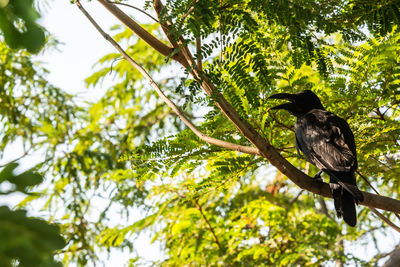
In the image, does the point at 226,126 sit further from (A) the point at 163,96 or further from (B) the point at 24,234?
(B) the point at 24,234

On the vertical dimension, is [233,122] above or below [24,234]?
above

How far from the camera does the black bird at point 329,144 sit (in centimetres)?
322

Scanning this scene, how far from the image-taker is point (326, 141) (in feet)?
11.4

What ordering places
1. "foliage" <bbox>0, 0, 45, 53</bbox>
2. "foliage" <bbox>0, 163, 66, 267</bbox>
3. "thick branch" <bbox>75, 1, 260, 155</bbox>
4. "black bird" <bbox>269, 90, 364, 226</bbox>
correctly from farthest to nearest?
"black bird" <bbox>269, 90, 364, 226</bbox> < "thick branch" <bbox>75, 1, 260, 155</bbox> < "foliage" <bbox>0, 0, 45, 53</bbox> < "foliage" <bbox>0, 163, 66, 267</bbox>

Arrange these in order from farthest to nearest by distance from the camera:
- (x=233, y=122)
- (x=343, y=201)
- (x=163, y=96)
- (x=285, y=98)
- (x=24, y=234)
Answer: (x=285, y=98) < (x=343, y=201) < (x=163, y=96) < (x=233, y=122) < (x=24, y=234)

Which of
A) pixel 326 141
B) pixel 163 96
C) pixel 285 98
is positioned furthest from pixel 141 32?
pixel 326 141

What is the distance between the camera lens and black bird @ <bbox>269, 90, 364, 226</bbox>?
322 cm

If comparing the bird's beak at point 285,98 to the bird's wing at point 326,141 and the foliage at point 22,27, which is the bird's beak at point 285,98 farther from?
the foliage at point 22,27

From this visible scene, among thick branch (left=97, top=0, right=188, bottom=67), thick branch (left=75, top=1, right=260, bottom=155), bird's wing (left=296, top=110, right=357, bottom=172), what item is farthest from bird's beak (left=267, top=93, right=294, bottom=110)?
thick branch (left=97, top=0, right=188, bottom=67)

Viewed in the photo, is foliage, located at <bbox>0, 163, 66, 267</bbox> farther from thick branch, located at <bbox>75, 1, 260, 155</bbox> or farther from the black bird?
the black bird

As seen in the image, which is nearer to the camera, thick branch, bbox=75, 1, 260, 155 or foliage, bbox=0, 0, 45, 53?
foliage, bbox=0, 0, 45, 53

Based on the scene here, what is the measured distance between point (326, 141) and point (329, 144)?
0.12 feet

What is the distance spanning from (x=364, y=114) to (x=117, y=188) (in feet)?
17.1

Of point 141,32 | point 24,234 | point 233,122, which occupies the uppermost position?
point 141,32
